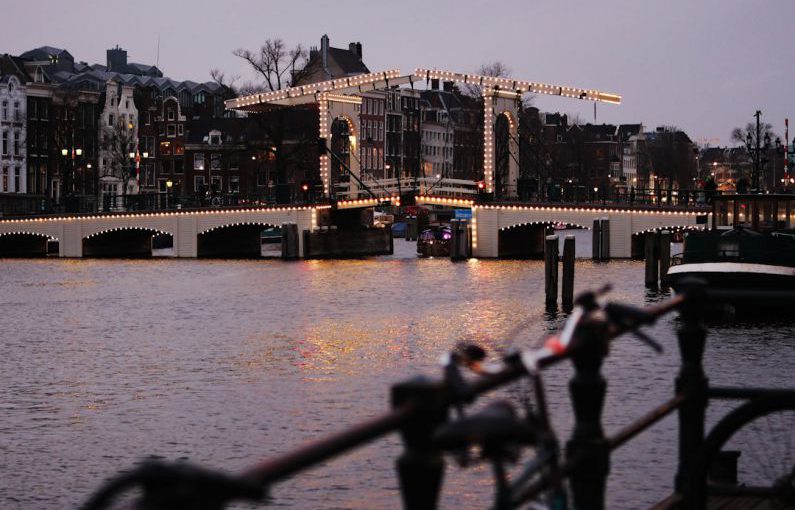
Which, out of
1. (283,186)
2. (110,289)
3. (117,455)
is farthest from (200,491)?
(283,186)

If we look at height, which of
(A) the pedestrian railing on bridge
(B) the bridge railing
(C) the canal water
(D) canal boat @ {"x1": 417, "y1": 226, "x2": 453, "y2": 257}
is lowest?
(C) the canal water

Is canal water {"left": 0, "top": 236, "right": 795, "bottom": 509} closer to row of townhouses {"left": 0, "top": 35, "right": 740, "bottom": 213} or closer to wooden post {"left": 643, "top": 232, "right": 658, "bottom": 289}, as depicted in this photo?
wooden post {"left": 643, "top": 232, "right": 658, "bottom": 289}

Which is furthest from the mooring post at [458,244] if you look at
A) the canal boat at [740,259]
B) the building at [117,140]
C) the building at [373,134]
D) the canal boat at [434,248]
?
the building at [373,134]

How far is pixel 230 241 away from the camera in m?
71.3

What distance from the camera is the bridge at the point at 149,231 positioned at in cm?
6456

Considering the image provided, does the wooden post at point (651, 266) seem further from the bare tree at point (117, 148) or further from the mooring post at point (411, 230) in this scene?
the bare tree at point (117, 148)

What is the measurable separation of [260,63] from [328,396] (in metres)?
61.1

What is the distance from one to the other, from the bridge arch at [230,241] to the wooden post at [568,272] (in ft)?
104

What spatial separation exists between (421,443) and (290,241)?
59.5 meters

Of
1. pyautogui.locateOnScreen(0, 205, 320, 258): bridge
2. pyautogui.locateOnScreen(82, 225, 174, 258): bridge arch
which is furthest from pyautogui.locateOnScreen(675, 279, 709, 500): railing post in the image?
pyautogui.locateOnScreen(82, 225, 174, 258): bridge arch

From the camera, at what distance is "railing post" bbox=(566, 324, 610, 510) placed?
499 cm

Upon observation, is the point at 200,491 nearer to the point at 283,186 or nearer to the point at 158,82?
the point at 283,186

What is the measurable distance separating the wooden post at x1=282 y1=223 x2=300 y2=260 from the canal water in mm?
13565

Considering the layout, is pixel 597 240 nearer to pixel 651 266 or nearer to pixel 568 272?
pixel 651 266
